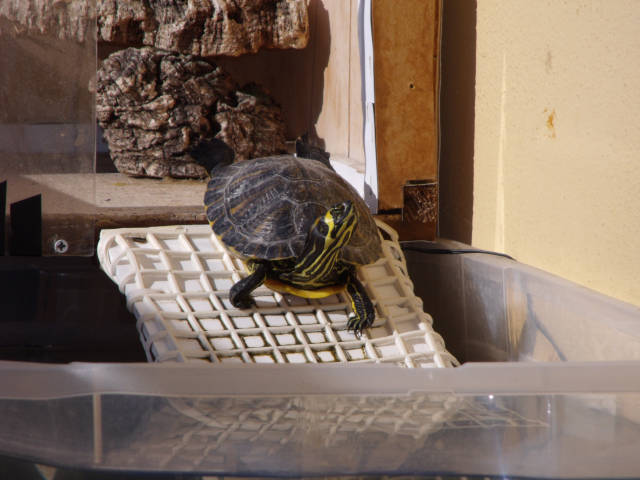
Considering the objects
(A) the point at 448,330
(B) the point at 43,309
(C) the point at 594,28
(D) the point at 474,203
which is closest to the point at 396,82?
(D) the point at 474,203

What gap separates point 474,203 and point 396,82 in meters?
0.37

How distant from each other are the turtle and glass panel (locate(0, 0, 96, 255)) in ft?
1.10

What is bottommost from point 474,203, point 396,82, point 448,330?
point 448,330

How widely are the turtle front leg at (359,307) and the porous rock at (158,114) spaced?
836 mm

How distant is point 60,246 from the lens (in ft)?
4.79

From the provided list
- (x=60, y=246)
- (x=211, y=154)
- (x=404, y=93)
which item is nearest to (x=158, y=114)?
(x=211, y=154)

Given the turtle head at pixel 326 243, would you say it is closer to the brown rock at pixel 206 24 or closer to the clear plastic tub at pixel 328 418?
the clear plastic tub at pixel 328 418

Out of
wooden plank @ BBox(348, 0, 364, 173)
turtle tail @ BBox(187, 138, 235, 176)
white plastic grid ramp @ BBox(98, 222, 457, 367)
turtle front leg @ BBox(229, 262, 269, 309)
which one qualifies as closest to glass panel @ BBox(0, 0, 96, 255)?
white plastic grid ramp @ BBox(98, 222, 457, 367)

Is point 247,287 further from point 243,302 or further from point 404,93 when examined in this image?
point 404,93

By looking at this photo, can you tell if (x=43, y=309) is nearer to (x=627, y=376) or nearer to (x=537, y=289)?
(x=537, y=289)

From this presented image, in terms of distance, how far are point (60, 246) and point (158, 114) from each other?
66 centimetres

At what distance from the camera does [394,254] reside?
1.49m

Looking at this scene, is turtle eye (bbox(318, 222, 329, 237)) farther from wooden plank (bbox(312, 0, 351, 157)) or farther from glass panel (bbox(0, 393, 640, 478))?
wooden plank (bbox(312, 0, 351, 157))

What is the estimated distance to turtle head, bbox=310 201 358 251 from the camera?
3.77 feet
